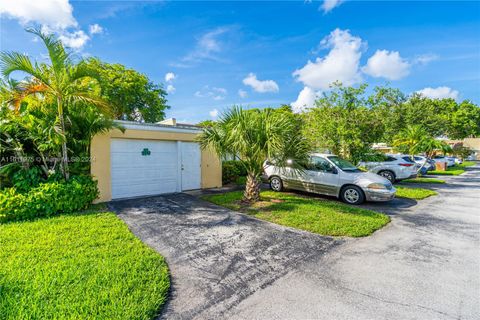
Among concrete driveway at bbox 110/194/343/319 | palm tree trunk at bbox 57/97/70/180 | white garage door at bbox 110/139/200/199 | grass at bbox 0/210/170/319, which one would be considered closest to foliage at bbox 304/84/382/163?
white garage door at bbox 110/139/200/199

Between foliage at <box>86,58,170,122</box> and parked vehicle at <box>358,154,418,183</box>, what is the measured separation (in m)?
17.5

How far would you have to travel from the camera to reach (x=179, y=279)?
3014 mm

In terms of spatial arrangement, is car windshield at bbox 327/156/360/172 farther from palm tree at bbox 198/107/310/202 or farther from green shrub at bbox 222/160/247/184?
green shrub at bbox 222/160/247/184

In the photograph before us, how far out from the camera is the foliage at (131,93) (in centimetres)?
1753

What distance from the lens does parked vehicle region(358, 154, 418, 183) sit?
39.1 ft

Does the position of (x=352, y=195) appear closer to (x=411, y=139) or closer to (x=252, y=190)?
(x=252, y=190)

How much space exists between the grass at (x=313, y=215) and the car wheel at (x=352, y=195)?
0.74 meters

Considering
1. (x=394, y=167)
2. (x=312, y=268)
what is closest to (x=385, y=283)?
(x=312, y=268)

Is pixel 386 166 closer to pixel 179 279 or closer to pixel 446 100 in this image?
pixel 179 279

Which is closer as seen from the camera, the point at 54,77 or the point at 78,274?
the point at 78,274

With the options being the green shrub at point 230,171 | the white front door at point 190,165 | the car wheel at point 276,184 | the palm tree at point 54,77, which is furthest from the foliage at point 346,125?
the palm tree at point 54,77

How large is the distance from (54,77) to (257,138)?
5.44 meters

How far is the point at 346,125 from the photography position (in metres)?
9.27

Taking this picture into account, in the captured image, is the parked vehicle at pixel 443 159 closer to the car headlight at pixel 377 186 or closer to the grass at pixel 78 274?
the car headlight at pixel 377 186
